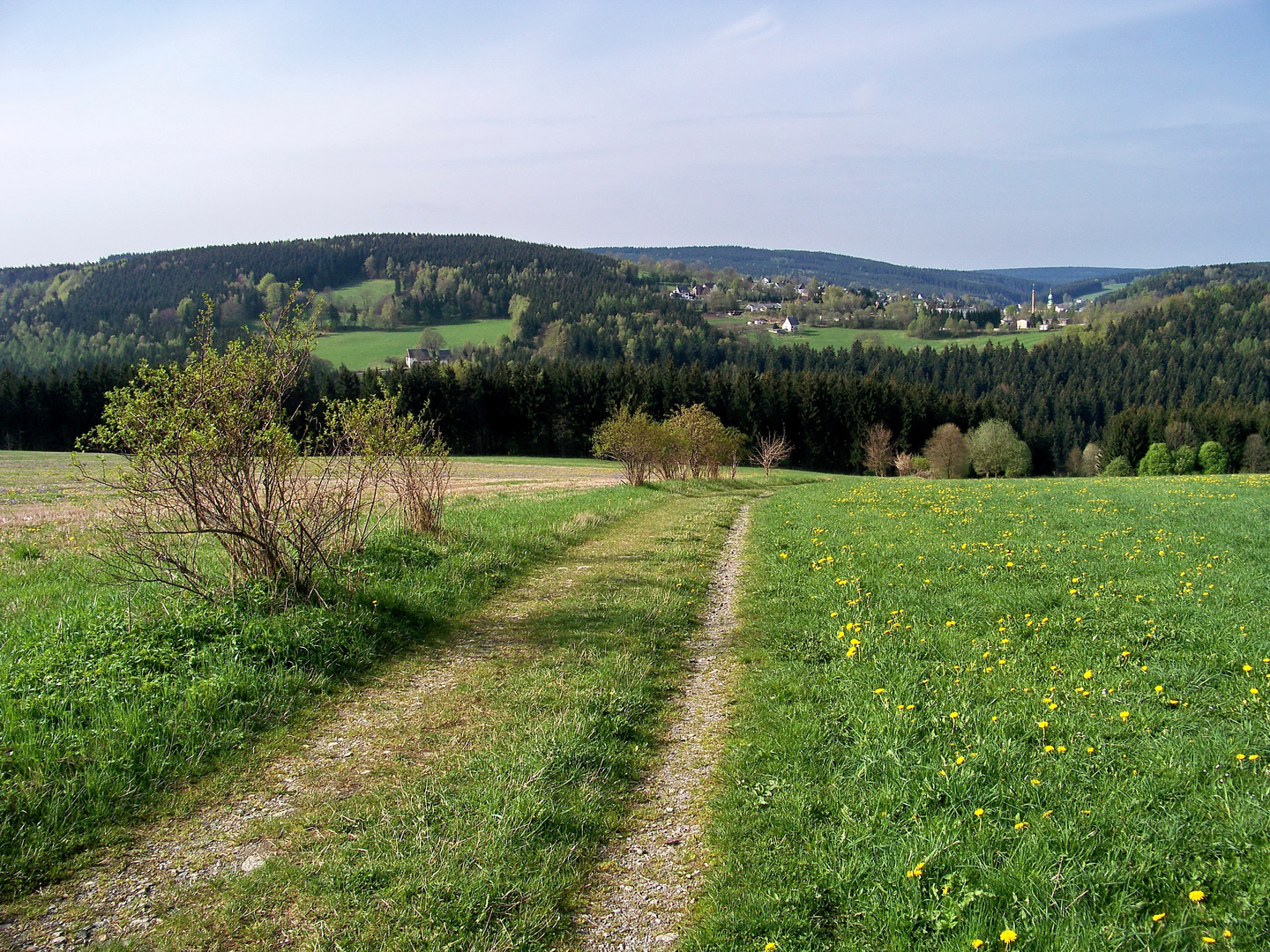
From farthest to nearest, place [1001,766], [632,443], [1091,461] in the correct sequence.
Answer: [1091,461] < [632,443] < [1001,766]

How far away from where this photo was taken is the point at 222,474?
25.7ft

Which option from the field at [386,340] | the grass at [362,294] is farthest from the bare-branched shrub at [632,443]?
the grass at [362,294]

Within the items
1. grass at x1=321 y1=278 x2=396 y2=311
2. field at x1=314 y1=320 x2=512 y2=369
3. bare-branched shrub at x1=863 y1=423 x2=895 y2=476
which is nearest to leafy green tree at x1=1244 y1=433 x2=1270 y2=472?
bare-branched shrub at x1=863 y1=423 x2=895 y2=476

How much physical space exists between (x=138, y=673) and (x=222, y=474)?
8.32 feet

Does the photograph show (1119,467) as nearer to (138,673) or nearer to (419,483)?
(419,483)

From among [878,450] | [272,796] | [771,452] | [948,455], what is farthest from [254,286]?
[272,796]

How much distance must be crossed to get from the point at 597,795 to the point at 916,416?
79.4 m

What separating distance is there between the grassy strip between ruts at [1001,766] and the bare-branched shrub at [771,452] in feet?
120

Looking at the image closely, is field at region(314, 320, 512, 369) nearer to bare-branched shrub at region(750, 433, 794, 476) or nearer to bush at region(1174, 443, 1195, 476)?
bare-branched shrub at region(750, 433, 794, 476)

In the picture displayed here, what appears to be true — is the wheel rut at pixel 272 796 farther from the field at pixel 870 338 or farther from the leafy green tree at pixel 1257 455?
the field at pixel 870 338

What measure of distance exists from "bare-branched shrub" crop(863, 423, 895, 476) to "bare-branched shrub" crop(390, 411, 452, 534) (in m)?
62.0

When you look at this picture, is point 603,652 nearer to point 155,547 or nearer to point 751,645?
point 751,645

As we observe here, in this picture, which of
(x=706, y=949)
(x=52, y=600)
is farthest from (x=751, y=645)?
(x=52, y=600)

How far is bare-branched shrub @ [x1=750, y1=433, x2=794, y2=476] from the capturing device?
46569mm
